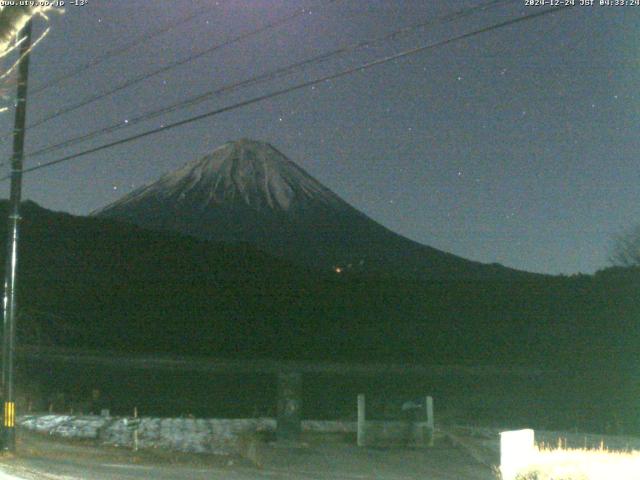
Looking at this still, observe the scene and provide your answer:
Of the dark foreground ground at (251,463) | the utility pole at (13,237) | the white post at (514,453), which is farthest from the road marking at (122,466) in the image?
the white post at (514,453)

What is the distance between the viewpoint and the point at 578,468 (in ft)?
33.4

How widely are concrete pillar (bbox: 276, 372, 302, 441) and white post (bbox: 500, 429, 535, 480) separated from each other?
29.0 ft

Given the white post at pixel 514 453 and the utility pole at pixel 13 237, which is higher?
the utility pole at pixel 13 237

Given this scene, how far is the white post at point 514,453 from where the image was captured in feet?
35.7

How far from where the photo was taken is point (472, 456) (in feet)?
60.2

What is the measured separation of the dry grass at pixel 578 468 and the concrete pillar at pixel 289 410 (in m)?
8.67

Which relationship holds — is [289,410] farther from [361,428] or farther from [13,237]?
[13,237]

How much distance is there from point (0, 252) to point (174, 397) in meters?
36.4

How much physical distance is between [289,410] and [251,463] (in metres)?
2.86

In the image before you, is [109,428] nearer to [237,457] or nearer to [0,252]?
[237,457]

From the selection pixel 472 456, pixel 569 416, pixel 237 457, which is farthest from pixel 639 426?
pixel 237 457

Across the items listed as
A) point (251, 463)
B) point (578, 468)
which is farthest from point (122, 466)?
point (578, 468)

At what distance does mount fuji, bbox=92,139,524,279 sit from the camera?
432 feet

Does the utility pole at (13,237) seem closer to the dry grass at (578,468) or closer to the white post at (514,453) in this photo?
the white post at (514,453)
